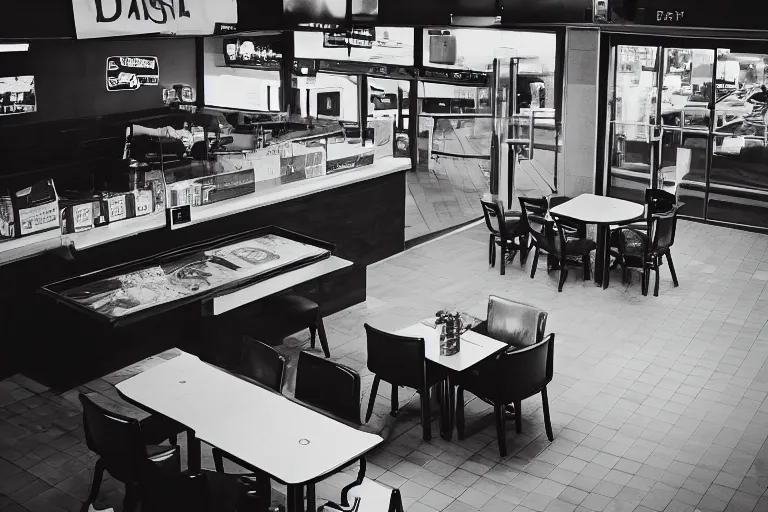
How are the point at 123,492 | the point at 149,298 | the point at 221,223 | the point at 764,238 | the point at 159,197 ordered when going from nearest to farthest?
the point at 123,492 → the point at 149,298 → the point at 159,197 → the point at 221,223 → the point at 764,238

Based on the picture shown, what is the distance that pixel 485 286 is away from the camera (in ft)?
33.3

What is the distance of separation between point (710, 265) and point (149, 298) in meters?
6.91

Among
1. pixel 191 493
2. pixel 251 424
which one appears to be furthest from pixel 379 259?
pixel 191 493

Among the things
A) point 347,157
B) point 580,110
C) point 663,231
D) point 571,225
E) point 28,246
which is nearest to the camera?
point 28,246

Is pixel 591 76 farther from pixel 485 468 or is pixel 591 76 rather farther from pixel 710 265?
pixel 485 468

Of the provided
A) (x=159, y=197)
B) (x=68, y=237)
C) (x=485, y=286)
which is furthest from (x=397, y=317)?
(x=68, y=237)

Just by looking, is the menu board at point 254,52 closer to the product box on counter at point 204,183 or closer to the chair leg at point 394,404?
the product box on counter at point 204,183

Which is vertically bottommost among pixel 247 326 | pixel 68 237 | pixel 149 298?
pixel 247 326

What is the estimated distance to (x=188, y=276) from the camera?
7371 mm

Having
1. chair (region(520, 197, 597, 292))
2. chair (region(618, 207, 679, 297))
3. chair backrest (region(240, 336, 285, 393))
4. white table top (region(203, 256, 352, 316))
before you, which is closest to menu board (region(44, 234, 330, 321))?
white table top (region(203, 256, 352, 316))

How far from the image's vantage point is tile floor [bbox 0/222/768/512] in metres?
6.20

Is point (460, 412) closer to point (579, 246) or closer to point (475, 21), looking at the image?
point (579, 246)

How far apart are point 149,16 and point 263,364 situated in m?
3.40

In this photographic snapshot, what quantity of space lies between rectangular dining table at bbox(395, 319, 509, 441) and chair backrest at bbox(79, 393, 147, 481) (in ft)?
7.28
